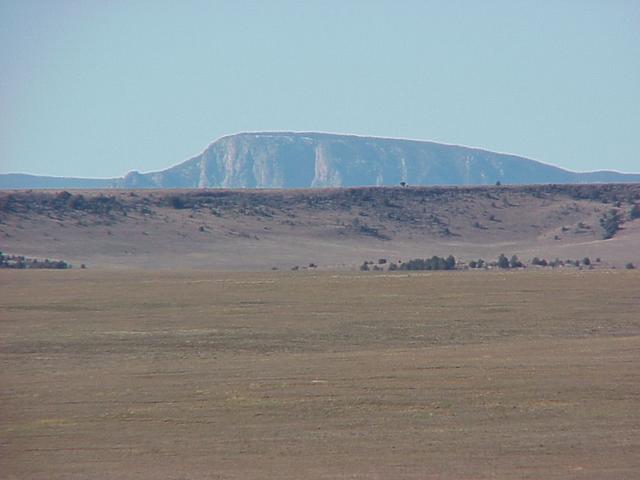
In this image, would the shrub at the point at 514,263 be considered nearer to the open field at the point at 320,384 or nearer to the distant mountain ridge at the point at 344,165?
the open field at the point at 320,384

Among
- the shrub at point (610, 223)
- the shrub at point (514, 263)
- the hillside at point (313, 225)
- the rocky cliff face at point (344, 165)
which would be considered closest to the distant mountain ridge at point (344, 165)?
the rocky cliff face at point (344, 165)

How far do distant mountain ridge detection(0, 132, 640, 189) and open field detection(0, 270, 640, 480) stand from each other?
10820 cm

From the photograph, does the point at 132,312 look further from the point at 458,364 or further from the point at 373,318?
the point at 458,364

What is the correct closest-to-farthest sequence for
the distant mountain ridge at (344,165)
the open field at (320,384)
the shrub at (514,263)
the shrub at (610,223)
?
A: the open field at (320,384)
the shrub at (514,263)
the shrub at (610,223)
the distant mountain ridge at (344,165)

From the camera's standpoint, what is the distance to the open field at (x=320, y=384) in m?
15.6

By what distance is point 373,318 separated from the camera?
32125 millimetres

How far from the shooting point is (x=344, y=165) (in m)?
150

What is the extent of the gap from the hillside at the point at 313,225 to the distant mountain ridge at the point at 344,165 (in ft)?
235

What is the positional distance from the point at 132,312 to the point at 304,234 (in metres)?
29.6

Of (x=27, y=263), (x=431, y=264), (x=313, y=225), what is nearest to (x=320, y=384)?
(x=431, y=264)

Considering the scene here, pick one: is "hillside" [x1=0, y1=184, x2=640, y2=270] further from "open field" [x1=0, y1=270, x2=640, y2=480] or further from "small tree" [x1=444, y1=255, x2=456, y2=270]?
"open field" [x1=0, y1=270, x2=640, y2=480]

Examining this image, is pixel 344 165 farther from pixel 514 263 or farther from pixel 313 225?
pixel 514 263

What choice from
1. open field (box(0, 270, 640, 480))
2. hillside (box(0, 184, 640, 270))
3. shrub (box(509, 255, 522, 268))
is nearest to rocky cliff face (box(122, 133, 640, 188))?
hillside (box(0, 184, 640, 270))

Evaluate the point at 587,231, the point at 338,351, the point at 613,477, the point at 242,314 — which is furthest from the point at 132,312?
the point at 587,231
